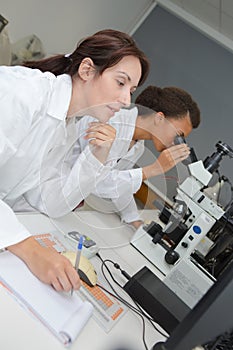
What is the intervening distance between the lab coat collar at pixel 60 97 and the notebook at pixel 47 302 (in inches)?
17.8

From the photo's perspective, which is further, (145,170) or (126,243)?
(126,243)

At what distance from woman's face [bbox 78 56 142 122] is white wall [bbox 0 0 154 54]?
2168mm

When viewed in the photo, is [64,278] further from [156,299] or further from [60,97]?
[60,97]

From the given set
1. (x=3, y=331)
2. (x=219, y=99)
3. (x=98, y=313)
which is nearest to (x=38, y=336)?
(x=3, y=331)

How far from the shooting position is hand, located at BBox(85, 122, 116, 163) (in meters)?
1.15

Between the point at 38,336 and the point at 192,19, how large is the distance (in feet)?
10.5

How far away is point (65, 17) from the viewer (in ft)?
10.6

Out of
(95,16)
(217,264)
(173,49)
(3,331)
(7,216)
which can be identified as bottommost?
(3,331)

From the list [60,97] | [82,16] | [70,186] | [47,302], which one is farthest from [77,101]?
[82,16]

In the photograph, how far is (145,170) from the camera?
129 cm

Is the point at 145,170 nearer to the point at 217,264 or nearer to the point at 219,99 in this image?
the point at 217,264

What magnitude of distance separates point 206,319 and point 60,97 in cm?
81

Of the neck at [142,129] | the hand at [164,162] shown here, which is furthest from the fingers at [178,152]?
the neck at [142,129]

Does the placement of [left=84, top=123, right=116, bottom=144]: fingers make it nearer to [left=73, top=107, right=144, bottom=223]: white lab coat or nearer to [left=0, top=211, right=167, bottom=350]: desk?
[left=73, top=107, right=144, bottom=223]: white lab coat
